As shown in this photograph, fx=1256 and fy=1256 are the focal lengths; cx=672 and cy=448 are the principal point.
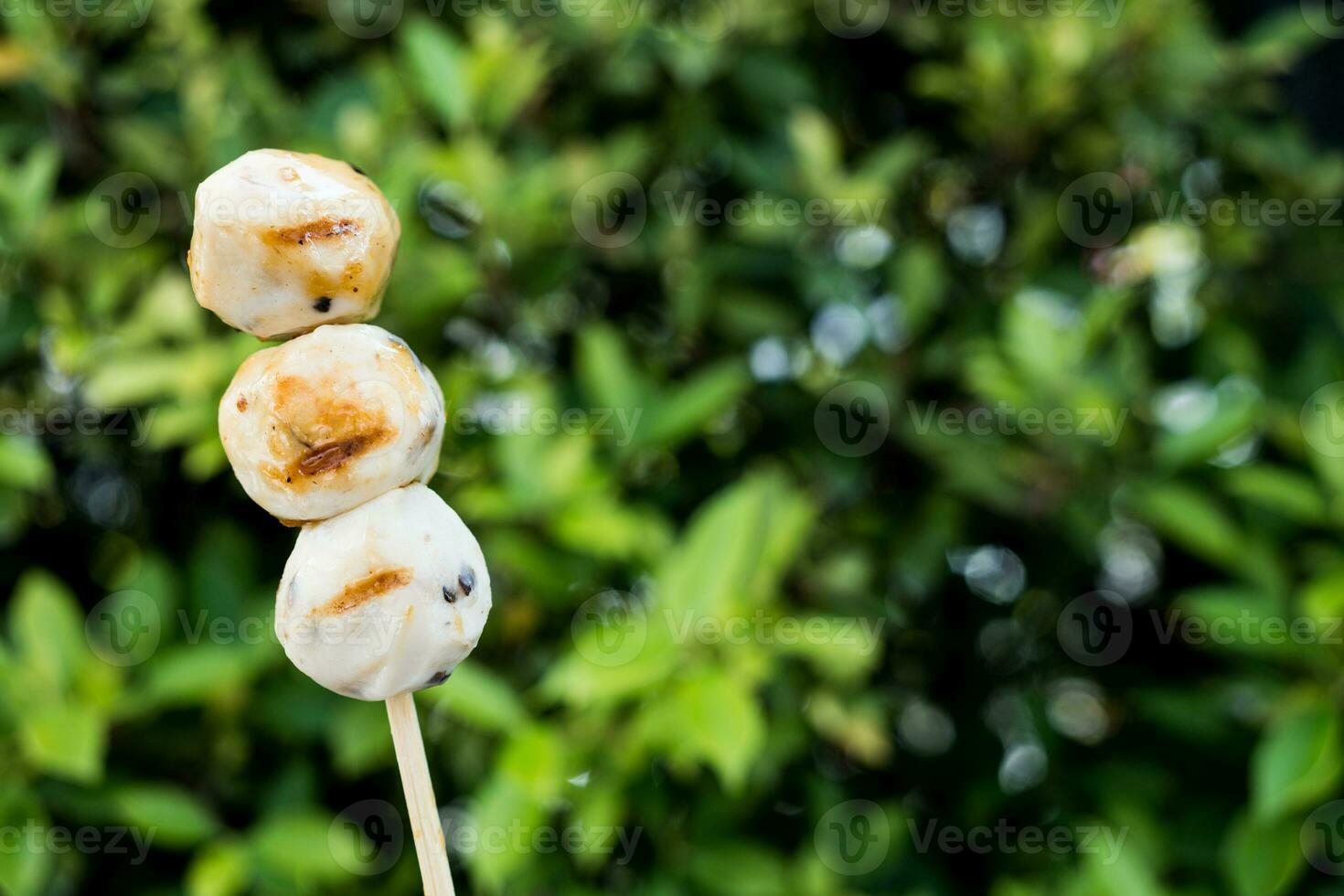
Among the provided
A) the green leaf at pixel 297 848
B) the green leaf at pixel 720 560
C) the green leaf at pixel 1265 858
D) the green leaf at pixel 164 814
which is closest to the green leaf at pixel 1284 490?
the green leaf at pixel 1265 858

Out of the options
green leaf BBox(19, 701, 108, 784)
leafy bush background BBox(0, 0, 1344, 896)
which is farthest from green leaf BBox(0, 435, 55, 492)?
green leaf BBox(19, 701, 108, 784)

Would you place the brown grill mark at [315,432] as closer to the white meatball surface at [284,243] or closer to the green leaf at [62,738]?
the white meatball surface at [284,243]

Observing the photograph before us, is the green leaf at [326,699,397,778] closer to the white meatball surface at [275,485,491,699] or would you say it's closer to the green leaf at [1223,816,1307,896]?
the white meatball surface at [275,485,491,699]

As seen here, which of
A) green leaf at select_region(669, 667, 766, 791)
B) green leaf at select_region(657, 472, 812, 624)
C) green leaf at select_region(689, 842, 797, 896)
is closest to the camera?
green leaf at select_region(669, 667, 766, 791)

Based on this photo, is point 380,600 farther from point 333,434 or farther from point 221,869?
point 221,869

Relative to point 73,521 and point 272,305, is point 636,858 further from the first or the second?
point 272,305

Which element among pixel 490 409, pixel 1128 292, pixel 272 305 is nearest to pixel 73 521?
pixel 490 409
